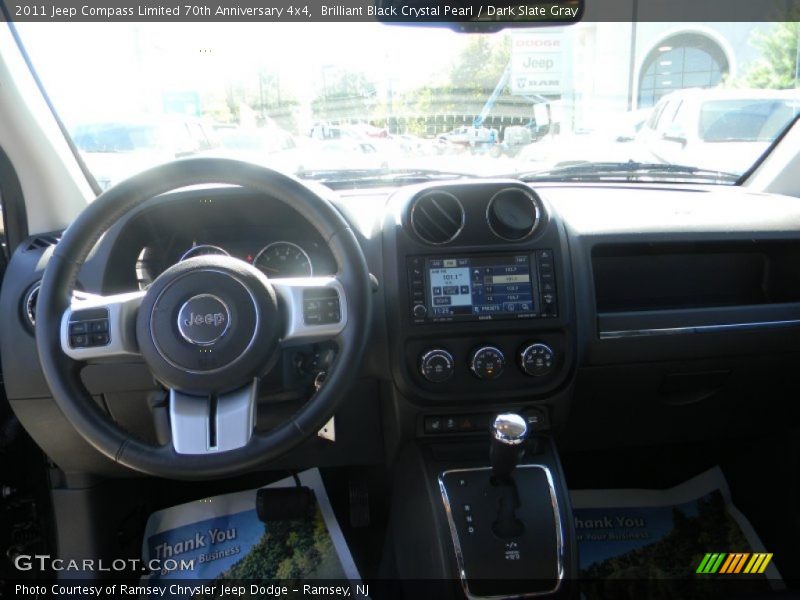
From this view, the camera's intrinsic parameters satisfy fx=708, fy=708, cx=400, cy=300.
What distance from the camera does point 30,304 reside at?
179 centimetres

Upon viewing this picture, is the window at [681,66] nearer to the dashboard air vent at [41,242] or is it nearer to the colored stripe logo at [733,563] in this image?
the colored stripe logo at [733,563]

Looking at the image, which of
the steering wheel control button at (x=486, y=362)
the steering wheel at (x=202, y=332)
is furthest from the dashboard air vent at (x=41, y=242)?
the steering wheel control button at (x=486, y=362)

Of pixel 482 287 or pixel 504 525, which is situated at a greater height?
pixel 482 287

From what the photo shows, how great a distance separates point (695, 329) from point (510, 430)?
28.2 inches

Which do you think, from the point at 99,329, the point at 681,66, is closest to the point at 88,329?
the point at 99,329

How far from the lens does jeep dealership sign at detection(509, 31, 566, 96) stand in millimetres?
2068

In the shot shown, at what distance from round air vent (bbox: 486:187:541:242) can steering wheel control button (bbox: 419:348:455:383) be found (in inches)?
13.5

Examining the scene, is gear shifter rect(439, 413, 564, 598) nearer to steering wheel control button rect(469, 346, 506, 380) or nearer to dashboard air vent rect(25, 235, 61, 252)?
steering wheel control button rect(469, 346, 506, 380)

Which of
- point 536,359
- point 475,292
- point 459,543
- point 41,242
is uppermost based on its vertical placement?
point 41,242

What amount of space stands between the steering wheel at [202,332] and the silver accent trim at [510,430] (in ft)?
1.32

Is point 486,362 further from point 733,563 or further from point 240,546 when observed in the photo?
point 733,563

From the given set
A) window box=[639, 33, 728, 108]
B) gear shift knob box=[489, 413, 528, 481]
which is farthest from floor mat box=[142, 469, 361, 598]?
window box=[639, 33, 728, 108]

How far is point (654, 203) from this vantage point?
2240 mm

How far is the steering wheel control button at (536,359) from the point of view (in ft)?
6.01
